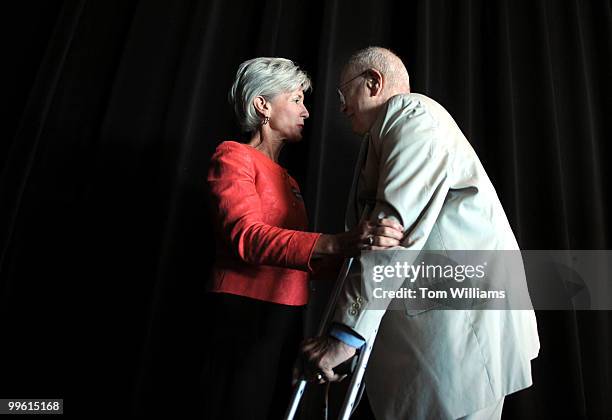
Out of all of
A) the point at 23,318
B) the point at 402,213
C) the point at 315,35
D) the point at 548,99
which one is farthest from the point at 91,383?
the point at 548,99

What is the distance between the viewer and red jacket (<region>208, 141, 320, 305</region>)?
3.37 feet

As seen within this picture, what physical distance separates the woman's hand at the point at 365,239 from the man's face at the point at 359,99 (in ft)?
1.05

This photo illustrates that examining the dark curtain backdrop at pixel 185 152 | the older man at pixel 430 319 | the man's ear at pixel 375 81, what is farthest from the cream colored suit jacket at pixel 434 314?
the dark curtain backdrop at pixel 185 152

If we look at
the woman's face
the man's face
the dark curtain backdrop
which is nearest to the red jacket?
the woman's face

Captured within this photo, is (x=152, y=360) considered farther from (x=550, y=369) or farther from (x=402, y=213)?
(x=550, y=369)

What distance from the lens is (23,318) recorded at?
1669mm

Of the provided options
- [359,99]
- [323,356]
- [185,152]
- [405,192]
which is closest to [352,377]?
[323,356]

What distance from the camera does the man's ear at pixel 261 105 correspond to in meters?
1.39

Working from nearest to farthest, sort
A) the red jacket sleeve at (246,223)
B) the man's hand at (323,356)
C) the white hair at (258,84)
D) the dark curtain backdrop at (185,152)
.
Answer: the man's hand at (323,356) < the red jacket sleeve at (246,223) < the white hair at (258,84) < the dark curtain backdrop at (185,152)

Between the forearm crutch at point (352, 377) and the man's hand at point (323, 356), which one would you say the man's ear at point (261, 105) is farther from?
the man's hand at point (323, 356)

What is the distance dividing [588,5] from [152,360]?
2304 mm

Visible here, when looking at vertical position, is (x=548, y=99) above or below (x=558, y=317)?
above

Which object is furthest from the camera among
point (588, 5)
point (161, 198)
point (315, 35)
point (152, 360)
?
point (588, 5)

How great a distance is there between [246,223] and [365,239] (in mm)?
313
